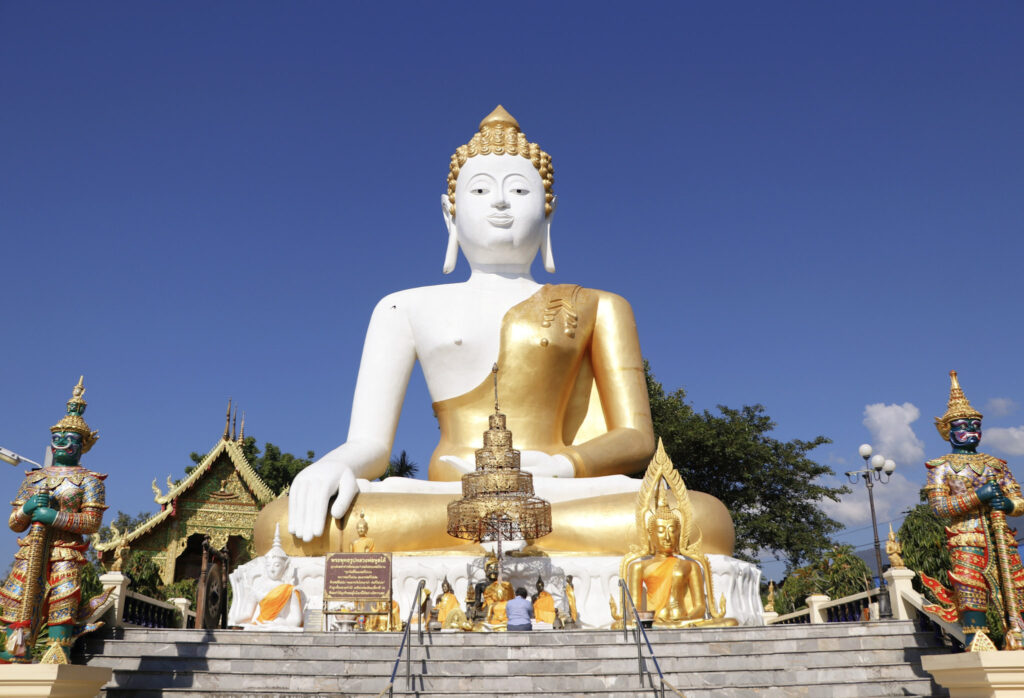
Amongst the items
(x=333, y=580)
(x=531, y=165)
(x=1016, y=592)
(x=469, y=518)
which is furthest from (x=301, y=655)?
(x=531, y=165)

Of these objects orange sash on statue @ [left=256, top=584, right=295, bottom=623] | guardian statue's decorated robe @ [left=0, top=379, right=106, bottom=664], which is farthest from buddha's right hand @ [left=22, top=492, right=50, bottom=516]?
orange sash on statue @ [left=256, top=584, right=295, bottom=623]

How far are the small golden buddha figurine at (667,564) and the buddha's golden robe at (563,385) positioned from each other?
179 cm

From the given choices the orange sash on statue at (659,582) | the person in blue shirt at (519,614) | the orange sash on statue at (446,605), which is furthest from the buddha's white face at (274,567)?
the orange sash on statue at (659,582)

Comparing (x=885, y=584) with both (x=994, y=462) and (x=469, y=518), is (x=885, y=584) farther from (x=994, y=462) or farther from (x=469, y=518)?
(x=469, y=518)

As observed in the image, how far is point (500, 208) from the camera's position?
13820 mm

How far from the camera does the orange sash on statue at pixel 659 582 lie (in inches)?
379

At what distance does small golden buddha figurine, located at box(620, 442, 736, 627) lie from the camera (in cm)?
955

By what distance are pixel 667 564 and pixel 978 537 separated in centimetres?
347

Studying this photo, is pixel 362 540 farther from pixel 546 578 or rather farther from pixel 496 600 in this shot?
pixel 546 578

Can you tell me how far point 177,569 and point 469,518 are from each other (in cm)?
1925

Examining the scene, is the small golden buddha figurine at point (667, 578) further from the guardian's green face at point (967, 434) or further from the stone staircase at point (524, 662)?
the guardian's green face at point (967, 434)

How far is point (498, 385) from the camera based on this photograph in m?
12.9

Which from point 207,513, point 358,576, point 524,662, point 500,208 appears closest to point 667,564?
point 524,662

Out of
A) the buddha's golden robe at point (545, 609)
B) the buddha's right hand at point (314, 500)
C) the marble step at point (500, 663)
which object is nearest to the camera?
the marble step at point (500, 663)
